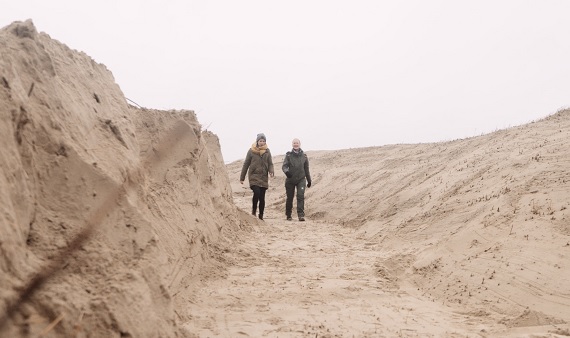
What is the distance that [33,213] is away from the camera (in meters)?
2.68

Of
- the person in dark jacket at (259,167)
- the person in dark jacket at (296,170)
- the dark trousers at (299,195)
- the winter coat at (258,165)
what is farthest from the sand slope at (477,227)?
the winter coat at (258,165)

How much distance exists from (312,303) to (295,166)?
5882 mm

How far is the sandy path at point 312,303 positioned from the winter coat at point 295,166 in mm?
3729

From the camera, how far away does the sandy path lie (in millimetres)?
3518

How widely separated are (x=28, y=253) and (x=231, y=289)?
2.18m

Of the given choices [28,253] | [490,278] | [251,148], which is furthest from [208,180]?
[28,253]

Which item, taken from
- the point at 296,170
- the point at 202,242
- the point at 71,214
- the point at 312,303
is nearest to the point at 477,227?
the point at 312,303

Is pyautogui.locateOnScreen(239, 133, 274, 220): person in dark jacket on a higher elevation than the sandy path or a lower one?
higher

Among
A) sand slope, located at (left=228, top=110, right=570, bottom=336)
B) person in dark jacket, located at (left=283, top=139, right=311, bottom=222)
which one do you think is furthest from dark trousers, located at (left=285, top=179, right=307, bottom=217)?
sand slope, located at (left=228, top=110, right=570, bottom=336)

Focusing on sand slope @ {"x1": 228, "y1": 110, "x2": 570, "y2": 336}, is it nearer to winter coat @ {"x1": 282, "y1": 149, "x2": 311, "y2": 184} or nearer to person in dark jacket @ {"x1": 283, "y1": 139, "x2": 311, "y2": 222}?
person in dark jacket @ {"x1": 283, "y1": 139, "x2": 311, "y2": 222}

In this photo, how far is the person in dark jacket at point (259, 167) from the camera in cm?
915

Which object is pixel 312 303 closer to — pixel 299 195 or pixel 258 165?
pixel 258 165

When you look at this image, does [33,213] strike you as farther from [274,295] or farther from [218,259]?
[218,259]

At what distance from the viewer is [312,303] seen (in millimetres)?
4125
